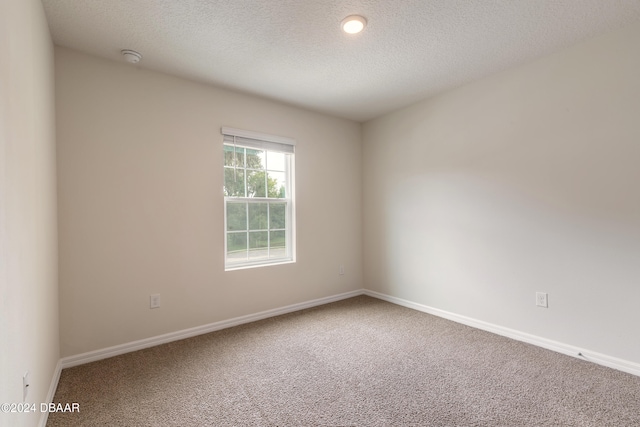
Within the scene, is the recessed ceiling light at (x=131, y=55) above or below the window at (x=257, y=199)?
above

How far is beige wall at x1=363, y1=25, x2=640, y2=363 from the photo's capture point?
2.21 metres

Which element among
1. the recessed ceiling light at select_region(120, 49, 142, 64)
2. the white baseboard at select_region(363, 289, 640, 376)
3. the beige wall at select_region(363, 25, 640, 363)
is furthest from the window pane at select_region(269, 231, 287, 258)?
the recessed ceiling light at select_region(120, 49, 142, 64)

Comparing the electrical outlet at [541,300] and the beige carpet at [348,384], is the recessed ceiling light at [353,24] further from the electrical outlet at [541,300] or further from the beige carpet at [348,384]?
the electrical outlet at [541,300]

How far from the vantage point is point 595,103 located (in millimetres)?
2309

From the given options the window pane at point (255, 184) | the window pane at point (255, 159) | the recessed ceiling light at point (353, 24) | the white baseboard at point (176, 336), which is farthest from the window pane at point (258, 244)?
the recessed ceiling light at point (353, 24)

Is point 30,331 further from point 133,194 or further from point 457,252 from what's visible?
point 457,252

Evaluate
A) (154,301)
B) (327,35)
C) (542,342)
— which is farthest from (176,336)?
(542,342)

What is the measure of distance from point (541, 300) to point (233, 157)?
3.14m

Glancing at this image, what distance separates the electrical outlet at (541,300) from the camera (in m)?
2.57

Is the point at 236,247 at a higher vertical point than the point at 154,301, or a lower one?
higher

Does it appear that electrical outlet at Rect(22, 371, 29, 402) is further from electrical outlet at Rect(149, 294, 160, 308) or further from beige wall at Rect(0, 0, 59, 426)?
electrical outlet at Rect(149, 294, 160, 308)

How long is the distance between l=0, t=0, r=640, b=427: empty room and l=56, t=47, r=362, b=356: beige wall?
0.02 meters

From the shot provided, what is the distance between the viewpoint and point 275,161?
355 centimetres

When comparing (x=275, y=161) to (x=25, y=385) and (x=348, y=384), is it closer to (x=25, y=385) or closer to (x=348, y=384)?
(x=348, y=384)
